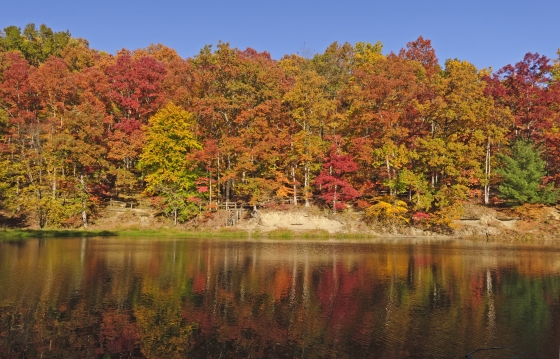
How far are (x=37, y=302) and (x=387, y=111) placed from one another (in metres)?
45.1

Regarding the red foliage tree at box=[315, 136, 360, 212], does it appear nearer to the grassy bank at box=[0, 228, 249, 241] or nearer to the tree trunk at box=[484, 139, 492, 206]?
the grassy bank at box=[0, 228, 249, 241]

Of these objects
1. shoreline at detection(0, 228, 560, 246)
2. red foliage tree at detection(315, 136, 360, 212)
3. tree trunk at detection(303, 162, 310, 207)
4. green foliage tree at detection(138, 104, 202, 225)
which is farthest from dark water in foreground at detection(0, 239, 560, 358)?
tree trunk at detection(303, 162, 310, 207)

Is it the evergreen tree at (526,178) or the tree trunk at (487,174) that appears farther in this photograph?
the tree trunk at (487,174)

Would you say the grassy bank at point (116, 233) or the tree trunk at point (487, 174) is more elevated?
the tree trunk at point (487, 174)

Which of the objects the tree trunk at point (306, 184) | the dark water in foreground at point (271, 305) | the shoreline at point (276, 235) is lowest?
the dark water in foreground at point (271, 305)

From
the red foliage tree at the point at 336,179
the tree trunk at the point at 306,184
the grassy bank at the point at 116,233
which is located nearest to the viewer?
the grassy bank at the point at 116,233

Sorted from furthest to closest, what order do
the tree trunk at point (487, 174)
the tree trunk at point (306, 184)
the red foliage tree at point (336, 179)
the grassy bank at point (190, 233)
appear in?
the tree trunk at point (487, 174), the tree trunk at point (306, 184), the red foliage tree at point (336, 179), the grassy bank at point (190, 233)

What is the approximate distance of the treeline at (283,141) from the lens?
52719 mm

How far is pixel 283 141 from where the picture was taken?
55.3 metres

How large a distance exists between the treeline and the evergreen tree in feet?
0.53

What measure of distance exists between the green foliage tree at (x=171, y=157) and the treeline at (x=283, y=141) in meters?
0.17

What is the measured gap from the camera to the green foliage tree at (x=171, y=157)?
54.5 m

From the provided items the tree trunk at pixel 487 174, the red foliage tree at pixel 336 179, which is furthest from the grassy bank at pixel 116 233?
the tree trunk at pixel 487 174

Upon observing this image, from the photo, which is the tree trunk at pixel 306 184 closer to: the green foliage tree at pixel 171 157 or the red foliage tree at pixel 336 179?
the red foliage tree at pixel 336 179
